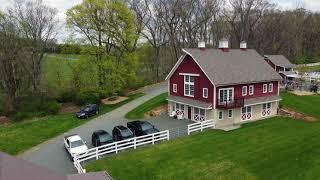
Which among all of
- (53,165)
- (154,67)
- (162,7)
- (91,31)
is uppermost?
(162,7)

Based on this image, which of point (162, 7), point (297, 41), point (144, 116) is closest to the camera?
point (144, 116)

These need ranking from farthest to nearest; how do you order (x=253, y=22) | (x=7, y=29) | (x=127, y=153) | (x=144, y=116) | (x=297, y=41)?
(x=297, y=41) → (x=253, y=22) → (x=7, y=29) → (x=144, y=116) → (x=127, y=153)

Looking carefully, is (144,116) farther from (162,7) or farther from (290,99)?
(162,7)

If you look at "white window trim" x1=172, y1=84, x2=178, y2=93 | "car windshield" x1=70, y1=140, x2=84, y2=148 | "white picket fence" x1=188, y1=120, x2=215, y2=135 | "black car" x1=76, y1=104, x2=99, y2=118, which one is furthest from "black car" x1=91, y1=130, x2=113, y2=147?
"white window trim" x1=172, y1=84, x2=178, y2=93

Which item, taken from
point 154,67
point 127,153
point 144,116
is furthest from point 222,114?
point 154,67

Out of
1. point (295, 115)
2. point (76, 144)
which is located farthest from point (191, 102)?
point (76, 144)

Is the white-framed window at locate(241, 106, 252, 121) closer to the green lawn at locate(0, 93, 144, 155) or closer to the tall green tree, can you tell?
the green lawn at locate(0, 93, 144, 155)
